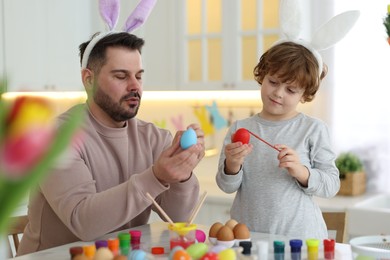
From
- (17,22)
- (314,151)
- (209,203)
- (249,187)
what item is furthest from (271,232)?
(17,22)

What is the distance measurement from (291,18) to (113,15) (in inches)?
24.4

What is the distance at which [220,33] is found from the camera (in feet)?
12.4

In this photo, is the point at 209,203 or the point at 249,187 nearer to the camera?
the point at 249,187

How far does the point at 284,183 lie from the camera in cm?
193

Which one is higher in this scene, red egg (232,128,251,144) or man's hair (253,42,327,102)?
man's hair (253,42,327,102)

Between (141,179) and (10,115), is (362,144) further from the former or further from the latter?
(10,115)

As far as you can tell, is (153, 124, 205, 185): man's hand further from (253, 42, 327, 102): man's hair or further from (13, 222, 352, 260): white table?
(253, 42, 327, 102): man's hair

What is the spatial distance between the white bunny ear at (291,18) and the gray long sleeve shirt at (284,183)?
31 centimetres

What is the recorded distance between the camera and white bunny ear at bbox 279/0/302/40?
2.10 meters

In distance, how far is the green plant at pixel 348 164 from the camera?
132 inches

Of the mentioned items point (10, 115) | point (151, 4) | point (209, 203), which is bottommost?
point (209, 203)

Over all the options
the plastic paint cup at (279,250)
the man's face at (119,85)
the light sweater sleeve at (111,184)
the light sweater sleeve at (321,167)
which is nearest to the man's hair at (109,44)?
the man's face at (119,85)

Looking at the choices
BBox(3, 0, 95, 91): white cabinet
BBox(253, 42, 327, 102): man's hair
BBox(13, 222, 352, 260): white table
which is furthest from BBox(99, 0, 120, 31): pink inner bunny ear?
BBox(3, 0, 95, 91): white cabinet

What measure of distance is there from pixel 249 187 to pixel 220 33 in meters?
1.98
